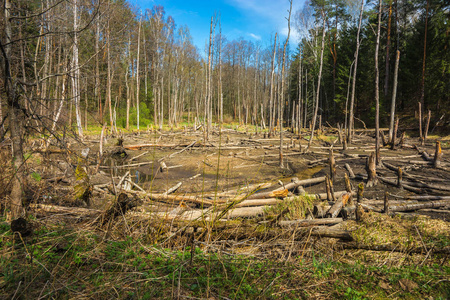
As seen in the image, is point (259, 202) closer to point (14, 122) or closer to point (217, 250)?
point (217, 250)

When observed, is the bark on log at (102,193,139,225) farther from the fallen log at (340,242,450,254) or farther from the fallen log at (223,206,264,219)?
the fallen log at (340,242,450,254)

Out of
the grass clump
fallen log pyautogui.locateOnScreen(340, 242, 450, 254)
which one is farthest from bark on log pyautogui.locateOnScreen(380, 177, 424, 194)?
fallen log pyautogui.locateOnScreen(340, 242, 450, 254)

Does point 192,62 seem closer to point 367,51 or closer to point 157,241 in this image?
point 367,51

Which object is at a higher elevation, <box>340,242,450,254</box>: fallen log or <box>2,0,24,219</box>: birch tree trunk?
<box>2,0,24,219</box>: birch tree trunk

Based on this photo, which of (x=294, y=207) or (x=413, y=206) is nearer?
(x=294, y=207)

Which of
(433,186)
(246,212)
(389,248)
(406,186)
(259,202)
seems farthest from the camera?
(406,186)

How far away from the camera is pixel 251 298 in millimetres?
2340

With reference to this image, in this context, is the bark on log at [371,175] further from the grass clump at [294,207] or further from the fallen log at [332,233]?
the fallen log at [332,233]

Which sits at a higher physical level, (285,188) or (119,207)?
(119,207)

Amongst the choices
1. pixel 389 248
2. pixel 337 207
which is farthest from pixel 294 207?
pixel 389 248

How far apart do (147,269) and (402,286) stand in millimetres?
2942

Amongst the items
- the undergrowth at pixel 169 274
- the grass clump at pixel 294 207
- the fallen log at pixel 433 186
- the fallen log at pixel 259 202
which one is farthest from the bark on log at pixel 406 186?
the undergrowth at pixel 169 274

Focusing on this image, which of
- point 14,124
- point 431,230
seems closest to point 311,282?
point 431,230

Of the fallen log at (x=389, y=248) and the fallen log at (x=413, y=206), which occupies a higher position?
the fallen log at (x=413, y=206)
